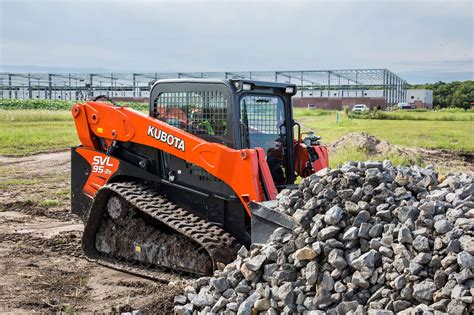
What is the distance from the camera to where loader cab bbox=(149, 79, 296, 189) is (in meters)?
7.04

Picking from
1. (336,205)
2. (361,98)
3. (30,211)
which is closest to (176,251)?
(336,205)

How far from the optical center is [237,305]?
5465 mm

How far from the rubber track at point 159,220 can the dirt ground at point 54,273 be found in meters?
0.13

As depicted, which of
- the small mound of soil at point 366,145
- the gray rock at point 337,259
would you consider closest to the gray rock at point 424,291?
the gray rock at point 337,259

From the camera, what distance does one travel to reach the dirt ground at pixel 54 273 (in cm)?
634

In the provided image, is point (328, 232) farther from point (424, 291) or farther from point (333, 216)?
point (424, 291)

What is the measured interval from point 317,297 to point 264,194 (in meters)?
1.88

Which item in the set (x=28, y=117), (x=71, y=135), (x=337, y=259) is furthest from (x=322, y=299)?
(x=28, y=117)

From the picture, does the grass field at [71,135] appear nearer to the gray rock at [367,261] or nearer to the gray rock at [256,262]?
the gray rock at [256,262]

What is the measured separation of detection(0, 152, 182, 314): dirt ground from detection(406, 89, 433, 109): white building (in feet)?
227

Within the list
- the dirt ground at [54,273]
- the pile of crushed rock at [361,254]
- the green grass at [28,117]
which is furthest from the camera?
the green grass at [28,117]

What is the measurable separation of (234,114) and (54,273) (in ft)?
9.75

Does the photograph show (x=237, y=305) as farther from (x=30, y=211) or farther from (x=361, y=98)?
(x=361, y=98)

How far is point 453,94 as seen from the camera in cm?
7606
